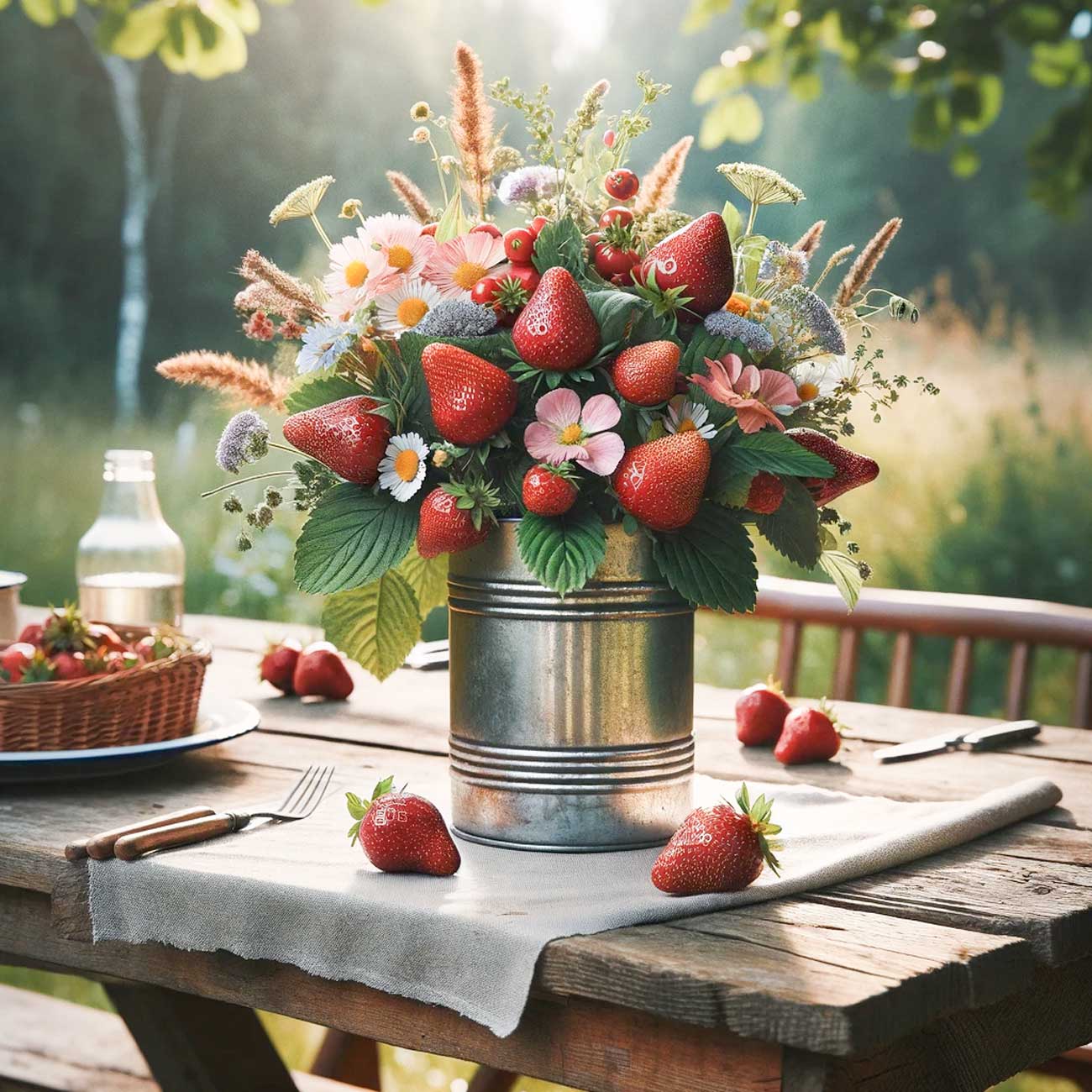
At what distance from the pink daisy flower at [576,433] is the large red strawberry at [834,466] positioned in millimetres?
118

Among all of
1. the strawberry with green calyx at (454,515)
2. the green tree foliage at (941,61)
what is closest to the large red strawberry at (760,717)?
the strawberry with green calyx at (454,515)

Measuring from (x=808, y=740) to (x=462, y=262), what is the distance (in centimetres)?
53

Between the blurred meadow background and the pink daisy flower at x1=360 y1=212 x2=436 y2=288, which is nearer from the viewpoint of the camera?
the pink daisy flower at x1=360 y1=212 x2=436 y2=288

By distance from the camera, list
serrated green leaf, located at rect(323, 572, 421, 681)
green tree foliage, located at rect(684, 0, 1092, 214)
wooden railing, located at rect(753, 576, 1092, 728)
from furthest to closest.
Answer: green tree foliage, located at rect(684, 0, 1092, 214)
wooden railing, located at rect(753, 576, 1092, 728)
serrated green leaf, located at rect(323, 572, 421, 681)

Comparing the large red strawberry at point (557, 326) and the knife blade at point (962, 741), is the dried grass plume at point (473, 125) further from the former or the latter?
the knife blade at point (962, 741)

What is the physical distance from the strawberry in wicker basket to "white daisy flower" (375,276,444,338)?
0.37 meters

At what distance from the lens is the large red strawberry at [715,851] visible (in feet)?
2.74

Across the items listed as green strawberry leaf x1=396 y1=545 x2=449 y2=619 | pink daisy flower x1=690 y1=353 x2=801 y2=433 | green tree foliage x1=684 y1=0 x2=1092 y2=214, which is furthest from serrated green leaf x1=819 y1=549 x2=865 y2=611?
green tree foliage x1=684 y1=0 x2=1092 y2=214

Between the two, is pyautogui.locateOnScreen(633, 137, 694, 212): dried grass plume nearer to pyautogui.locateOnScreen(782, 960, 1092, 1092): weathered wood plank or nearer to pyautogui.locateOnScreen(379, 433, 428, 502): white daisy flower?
pyautogui.locateOnScreen(379, 433, 428, 502): white daisy flower

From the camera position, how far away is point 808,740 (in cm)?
125

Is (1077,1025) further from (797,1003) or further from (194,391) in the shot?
(194,391)

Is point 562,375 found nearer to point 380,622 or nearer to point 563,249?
point 563,249

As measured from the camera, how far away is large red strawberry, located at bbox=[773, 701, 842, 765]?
1.25m

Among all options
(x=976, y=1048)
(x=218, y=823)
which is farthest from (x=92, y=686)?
(x=976, y=1048)
